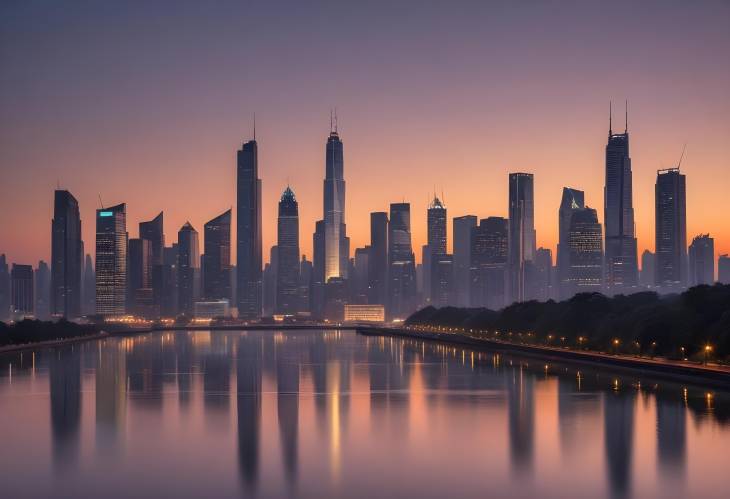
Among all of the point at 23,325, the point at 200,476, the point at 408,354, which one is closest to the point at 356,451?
the point at 200,476

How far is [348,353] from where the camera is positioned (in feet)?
Result: 367

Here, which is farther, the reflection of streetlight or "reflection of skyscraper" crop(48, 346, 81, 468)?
the reflection of streetlight

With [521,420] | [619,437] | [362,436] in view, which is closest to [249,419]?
[362,436]

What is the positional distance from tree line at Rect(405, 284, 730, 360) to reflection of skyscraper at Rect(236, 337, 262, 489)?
3352 centimetres

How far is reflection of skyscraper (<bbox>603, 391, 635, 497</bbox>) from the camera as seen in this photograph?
1147 inches

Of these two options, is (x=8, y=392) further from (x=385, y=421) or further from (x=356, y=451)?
(x=356, y=451)

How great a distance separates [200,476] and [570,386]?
36.5m

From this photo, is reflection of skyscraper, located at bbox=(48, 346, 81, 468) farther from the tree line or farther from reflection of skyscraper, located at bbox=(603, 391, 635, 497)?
the tree line

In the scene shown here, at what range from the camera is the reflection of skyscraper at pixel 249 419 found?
103 feet

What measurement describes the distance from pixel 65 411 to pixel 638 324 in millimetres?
52676

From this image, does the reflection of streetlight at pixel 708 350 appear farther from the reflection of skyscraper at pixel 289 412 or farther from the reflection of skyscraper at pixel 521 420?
the reflection of skyscraper at pixel 289 412

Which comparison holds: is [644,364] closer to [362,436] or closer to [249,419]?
[249,419]

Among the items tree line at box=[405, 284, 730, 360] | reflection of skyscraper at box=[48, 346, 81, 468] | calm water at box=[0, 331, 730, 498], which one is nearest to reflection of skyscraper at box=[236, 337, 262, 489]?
calm water at box=[0, 331, 730, 498]

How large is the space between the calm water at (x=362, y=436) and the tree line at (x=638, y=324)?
7.54 metres
